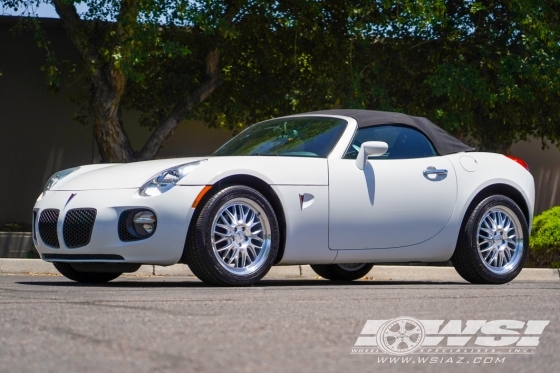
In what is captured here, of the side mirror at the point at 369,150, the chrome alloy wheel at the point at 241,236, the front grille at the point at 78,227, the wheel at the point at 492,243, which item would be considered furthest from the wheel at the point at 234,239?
the wheel at the point at 492,243

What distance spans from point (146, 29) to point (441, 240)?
7424mm

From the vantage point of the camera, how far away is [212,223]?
23.0ft

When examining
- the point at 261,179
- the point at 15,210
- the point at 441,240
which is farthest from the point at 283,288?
the point at 15,210

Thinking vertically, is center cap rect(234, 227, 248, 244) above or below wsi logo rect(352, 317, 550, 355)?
above

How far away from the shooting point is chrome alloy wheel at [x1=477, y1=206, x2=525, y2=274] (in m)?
8.34

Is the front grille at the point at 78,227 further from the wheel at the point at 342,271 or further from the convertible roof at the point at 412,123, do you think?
the wheel at the point at 342,271

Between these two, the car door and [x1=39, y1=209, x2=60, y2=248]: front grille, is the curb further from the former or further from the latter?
[x1=39, y1=209, x2=60, y2=248]: front grille

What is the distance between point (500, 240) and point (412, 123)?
1207 millimetres

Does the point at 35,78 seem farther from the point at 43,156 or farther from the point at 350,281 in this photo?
the point at 350,281

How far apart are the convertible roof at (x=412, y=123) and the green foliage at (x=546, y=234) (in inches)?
174

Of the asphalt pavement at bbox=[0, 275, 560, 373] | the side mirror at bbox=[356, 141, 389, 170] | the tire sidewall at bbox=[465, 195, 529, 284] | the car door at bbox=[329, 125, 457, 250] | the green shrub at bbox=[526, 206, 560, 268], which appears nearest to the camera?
the asphalt pavement at bbox=[0, 275, 560, 373]

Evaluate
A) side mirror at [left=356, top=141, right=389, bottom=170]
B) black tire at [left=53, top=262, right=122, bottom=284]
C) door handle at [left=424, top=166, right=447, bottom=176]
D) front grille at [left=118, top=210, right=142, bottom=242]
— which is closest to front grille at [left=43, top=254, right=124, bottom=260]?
front grille at [left=118, top=210, right=142, bottom=242]

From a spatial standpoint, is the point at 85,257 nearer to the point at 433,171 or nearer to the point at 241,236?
the point at 241,236

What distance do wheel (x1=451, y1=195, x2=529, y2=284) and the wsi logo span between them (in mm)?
3281
